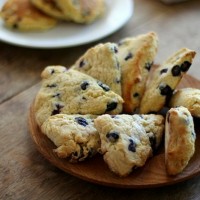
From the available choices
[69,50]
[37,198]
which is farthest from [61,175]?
[69,50]

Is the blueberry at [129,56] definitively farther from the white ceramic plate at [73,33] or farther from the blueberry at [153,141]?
the white ceramic plate at [73,33]

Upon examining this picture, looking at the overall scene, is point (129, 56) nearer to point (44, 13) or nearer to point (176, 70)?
point (176, 70)

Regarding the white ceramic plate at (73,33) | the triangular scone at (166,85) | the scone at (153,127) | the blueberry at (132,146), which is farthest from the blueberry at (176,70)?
the white ceramic plate at (73,33)

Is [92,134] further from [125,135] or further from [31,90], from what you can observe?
[31,90]

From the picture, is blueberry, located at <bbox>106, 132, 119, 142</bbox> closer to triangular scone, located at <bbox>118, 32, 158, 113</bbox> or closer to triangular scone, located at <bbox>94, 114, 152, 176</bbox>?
triangular scone, located at <bbox>94, 114, 152, 176</bbox>

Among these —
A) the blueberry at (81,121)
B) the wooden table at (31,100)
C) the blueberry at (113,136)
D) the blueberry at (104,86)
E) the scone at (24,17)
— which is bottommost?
the wooden table at (31,100)

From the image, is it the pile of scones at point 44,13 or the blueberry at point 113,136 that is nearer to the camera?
the blueberry at point 113,136
